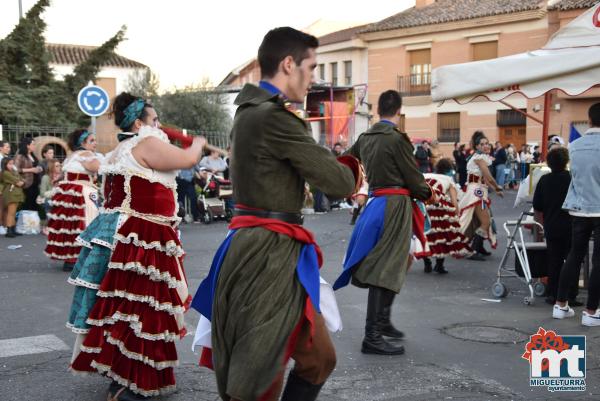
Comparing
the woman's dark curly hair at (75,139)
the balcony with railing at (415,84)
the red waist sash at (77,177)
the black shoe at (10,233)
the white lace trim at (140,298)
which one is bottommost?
the black shoe at (10,233)

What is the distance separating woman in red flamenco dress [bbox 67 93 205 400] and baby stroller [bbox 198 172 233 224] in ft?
39.8

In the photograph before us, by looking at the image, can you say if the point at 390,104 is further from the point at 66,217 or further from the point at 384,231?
the point at 66,217

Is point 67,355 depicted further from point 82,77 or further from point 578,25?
point 82,77

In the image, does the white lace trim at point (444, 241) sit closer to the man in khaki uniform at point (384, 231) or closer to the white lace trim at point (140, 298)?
the man in khaki uniform at point (384, 231)

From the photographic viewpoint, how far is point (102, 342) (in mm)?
4469

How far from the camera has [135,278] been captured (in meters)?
4.51

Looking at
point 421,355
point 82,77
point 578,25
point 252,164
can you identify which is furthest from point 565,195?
point 82,77

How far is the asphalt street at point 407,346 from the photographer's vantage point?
477 centimetres

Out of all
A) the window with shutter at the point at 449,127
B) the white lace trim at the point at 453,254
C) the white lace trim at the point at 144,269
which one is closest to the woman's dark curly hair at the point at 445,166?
the white lace trim at the point at 453,254

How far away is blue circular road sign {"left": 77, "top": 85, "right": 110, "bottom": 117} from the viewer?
13.3 meters

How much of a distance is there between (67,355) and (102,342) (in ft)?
4.37

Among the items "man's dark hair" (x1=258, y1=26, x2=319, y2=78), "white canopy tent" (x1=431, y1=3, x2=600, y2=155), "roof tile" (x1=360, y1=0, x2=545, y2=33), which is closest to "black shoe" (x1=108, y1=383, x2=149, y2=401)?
"man's dark hair" (x1=258, y1=26, x2=319, y2=78)

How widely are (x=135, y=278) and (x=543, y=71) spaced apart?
5040 mm
